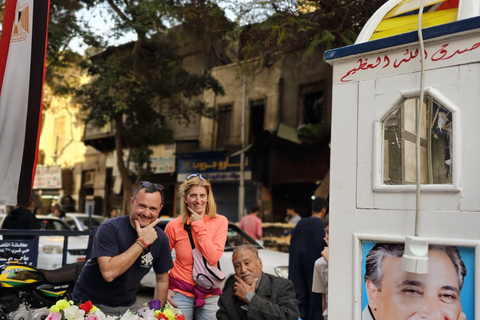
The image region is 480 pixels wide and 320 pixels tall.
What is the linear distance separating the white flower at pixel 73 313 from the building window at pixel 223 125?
52.2ft

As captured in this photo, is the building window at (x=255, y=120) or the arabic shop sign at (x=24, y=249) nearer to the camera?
the arabic shop sign at (x=24, y=249)

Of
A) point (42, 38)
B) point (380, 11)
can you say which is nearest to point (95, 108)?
point (42, 38)

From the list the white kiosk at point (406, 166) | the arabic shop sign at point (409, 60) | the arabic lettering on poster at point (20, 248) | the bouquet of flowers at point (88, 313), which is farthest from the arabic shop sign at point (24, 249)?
the arabic shop sign at point (409, 60)

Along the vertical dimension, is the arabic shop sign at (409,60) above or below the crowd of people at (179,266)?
above

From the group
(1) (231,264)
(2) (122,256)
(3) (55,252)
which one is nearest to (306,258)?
(1) (231,264)

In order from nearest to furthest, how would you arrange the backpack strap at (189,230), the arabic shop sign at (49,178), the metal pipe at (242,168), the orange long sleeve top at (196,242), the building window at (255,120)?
the orange long sleeve top at (196,242) < the backpack strap at (189,230) < the metal pipe at (242,168) < the building window at (255,120) < the arabic shop sign at (49,178)

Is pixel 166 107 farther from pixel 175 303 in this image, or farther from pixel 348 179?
pixel 348 179

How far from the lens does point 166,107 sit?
64.7 feet

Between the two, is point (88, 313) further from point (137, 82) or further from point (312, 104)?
point (312, 104)

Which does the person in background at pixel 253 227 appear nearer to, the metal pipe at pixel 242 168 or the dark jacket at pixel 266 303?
the metal pipe at pixel 242 168

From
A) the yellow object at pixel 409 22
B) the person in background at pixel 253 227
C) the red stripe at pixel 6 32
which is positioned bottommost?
the person in background at pixel 253 227

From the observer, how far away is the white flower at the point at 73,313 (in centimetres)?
239

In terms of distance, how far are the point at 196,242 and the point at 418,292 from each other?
192cm

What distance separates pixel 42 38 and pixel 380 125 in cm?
262
